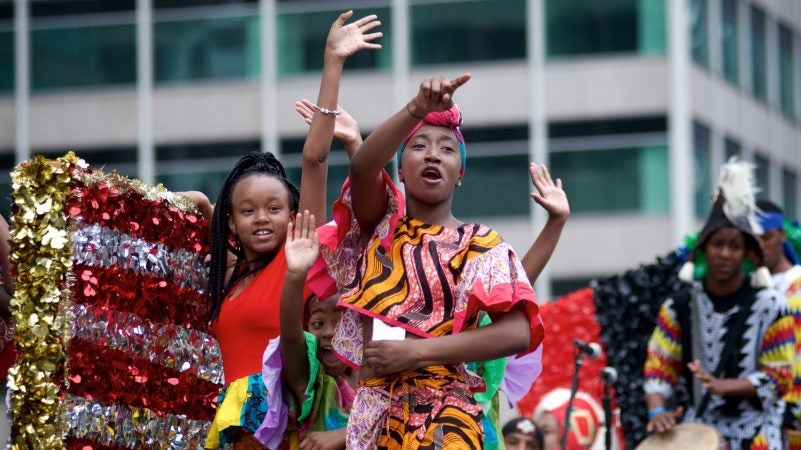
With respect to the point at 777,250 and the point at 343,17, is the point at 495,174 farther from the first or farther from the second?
the point at 343,17

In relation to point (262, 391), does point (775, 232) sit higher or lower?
higher

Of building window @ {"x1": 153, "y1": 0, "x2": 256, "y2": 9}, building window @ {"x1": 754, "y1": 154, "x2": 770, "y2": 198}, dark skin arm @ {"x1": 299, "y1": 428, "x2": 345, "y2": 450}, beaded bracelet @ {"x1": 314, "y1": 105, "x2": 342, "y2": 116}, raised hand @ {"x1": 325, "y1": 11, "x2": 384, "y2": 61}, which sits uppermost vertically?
building window @ {"x1": 153, "y1": 0, "x2": 256, "y2": 9}

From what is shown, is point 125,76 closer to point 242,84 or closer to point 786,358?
point 242,84

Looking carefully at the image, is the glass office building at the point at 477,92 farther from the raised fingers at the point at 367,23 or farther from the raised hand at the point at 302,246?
the raised hand at the point at 302,246

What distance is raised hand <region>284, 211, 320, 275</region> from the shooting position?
566 centimetres

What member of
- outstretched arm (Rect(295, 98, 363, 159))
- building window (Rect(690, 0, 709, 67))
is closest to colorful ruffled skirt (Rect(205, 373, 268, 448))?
outstretched arm (Rect(295, 98, 363, 159))

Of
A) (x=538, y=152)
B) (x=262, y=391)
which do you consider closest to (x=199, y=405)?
(x=262, y=391)

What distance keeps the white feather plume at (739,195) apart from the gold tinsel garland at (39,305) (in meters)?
3.86

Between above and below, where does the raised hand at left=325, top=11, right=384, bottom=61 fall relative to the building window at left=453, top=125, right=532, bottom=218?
below

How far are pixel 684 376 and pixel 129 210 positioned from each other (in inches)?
136

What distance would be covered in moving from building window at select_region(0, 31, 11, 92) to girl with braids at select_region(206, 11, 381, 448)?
22896mm

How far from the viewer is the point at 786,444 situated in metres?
8.34

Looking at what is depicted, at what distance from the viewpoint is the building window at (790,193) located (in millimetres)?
30312

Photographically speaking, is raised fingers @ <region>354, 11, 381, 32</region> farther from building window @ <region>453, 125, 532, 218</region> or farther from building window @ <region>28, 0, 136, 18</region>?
building window @ <region>28, 0, 136, 18</region>
